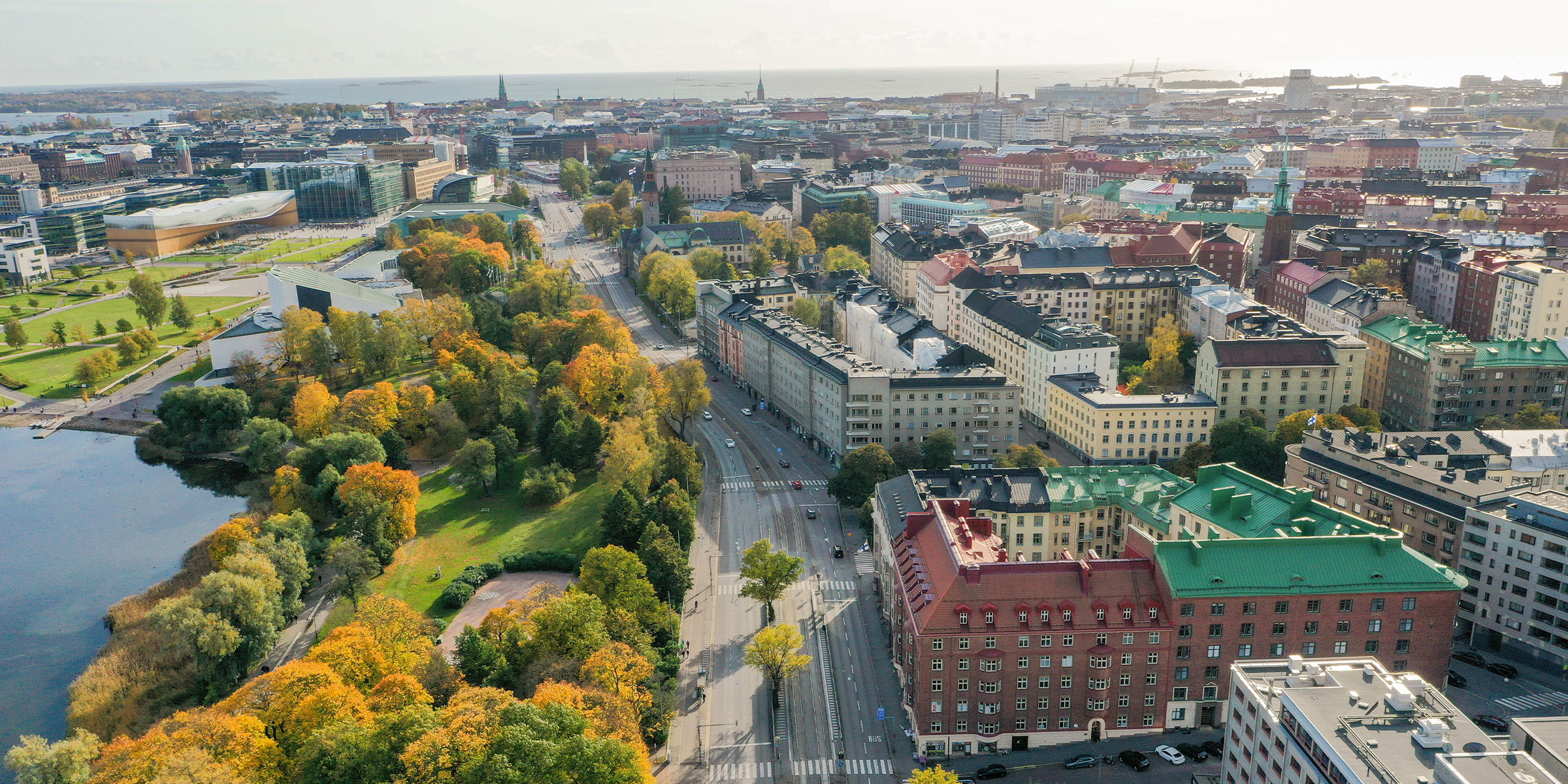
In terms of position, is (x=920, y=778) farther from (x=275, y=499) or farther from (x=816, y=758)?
(x=275, y=499)

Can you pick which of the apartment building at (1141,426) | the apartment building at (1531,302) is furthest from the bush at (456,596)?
the apartment building at (1531,302)

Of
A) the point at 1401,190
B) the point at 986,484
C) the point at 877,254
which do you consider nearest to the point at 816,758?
the point at 986,484

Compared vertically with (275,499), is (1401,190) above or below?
above

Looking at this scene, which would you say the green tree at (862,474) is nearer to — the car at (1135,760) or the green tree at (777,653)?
the green tree at (777,653)

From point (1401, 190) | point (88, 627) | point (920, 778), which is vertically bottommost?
point (88, 627)

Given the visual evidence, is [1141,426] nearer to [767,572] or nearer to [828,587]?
[828,587]

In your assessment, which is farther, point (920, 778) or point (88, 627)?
point (88, 627)

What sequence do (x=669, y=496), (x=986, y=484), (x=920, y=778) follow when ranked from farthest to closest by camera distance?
1. (x=669, y=496)
2. (x=986, y=484)
3. (x=920, y=778)

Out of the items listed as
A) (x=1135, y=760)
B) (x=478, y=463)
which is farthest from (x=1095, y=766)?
(x=478, y=463)
